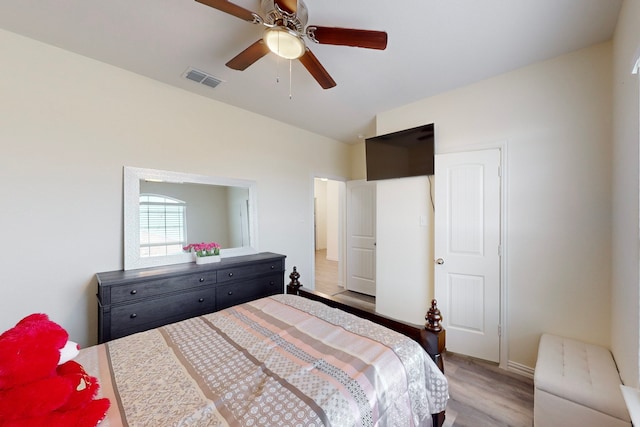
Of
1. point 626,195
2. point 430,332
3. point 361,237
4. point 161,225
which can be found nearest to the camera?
point 430,332

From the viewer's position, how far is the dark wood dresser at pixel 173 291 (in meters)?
1.87

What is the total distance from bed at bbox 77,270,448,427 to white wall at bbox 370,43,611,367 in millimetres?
1379

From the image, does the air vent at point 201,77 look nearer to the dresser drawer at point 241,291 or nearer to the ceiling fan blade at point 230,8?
the ceiling fan blade at point 230,8

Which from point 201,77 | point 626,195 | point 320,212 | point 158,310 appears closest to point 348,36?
point 201,77

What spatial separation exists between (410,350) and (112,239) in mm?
2550

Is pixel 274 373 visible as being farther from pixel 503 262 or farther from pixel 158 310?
Answer: pixel 503 262

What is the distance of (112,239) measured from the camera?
217 cm

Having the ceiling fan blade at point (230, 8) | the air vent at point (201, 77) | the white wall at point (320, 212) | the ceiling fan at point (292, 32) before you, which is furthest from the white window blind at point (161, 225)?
the white wall at point (320, 212)

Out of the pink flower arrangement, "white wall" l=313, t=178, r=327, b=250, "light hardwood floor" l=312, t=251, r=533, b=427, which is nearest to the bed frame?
"light hardwood floor" l=312, t=251, r=533, b=427

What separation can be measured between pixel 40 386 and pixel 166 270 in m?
1.60

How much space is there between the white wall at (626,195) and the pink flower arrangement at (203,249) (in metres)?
3.08

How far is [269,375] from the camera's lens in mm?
1014

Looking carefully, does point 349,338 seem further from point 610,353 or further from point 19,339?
point 610,353

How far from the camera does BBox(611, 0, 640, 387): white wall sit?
126 centimetres
